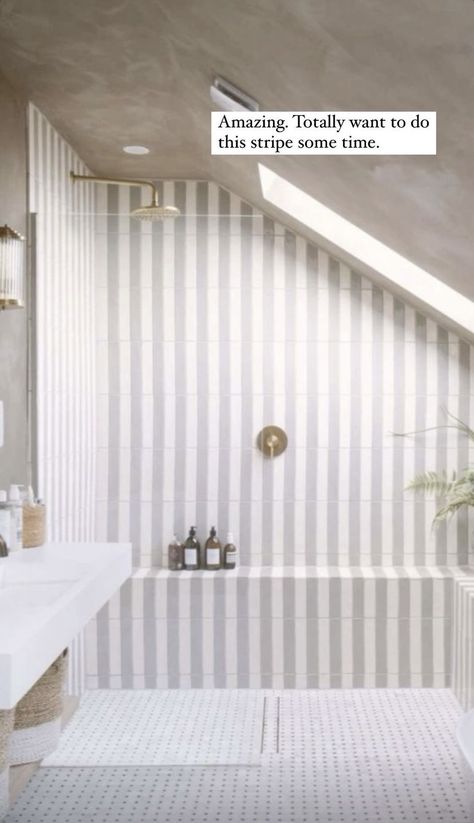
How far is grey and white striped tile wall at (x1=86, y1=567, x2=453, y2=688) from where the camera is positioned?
336cm

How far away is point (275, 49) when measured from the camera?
2.23m

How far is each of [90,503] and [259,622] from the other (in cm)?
86

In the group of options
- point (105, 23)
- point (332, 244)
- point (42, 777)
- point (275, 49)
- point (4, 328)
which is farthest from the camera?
point (332, 244)

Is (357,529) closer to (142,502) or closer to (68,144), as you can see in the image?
(142,502)

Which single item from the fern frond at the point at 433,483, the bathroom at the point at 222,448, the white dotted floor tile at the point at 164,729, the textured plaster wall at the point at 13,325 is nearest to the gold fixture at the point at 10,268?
the bathroom at the point at 222,448

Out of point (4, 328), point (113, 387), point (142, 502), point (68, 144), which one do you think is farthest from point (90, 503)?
point (68, 144)

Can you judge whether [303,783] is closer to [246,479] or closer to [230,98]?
[246,479]

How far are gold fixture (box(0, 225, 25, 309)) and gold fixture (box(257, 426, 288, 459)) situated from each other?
0.98 meters

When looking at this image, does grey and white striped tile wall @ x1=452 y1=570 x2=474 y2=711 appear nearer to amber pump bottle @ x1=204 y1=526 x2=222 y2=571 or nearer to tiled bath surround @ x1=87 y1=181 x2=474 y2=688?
tiled bath surround @ x1=87 y1=181 x2=474 y2=688

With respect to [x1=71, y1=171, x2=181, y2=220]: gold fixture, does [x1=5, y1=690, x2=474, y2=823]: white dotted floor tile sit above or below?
below

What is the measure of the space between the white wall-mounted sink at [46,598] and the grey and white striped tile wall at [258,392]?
294 mm

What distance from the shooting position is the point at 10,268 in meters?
2.88

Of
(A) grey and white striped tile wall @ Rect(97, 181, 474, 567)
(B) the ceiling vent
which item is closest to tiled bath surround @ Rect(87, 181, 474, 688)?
(A) grey and white striped tile wall @ Rect(97, 181, 474, 567)

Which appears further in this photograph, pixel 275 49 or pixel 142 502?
pixel 142 502
